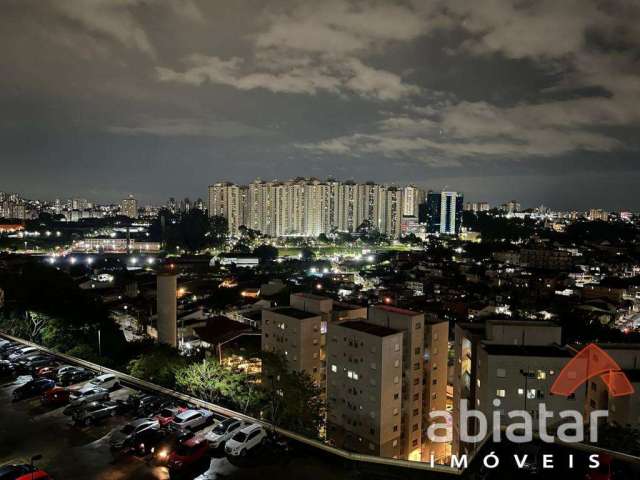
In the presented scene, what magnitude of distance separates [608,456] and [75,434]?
4490 mm

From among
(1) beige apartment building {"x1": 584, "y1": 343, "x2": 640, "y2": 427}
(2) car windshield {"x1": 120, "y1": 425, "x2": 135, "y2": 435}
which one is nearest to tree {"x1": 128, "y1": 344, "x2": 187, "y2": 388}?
(2) car windshield {"x1": 120, "y1": 425, "x2": 135, "y2": 435}

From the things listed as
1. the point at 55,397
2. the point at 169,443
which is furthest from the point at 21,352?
the point at 169,443

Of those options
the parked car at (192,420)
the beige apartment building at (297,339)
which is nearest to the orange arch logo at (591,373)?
the beige apartment building at (297,339)

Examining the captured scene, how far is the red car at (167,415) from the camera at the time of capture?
4410 millimetres

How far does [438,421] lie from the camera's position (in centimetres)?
809

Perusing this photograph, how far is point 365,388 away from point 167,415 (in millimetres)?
3339

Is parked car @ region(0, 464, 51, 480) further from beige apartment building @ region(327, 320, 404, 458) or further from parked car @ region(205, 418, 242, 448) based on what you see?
beige apartment building @ region(327, 320, 404, 458)

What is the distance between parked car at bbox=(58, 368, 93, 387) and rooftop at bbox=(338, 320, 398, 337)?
12.0ft

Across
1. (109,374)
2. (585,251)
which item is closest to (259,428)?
(109,374)

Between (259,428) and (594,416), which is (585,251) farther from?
(259,428)

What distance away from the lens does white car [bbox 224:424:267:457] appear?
152 inches

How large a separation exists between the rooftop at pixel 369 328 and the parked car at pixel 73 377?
12.0ft

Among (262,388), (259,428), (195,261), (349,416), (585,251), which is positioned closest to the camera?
(259,428)

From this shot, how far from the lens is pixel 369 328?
24.0ft
